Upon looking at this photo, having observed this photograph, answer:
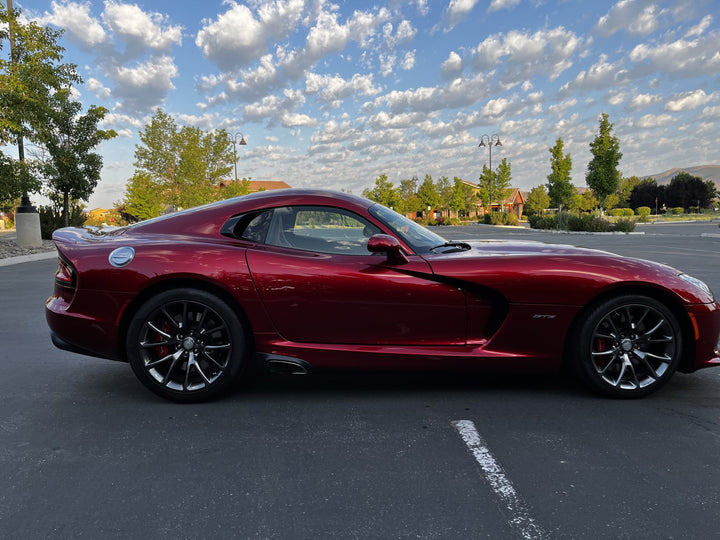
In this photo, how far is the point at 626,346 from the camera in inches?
139

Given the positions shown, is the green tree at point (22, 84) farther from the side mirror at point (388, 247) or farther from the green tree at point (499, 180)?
the green tree at point (499, 180)

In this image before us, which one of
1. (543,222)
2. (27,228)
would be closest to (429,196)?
(543,222)

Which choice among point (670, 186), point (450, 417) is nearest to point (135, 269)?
point (450, 417)

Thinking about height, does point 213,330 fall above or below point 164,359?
above

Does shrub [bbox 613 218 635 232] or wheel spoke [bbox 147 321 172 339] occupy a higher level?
shrub [bbox 613 218 635 232]

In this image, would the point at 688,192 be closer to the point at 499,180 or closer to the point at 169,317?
the point at 499,180

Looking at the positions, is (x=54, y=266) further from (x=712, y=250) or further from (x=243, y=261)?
(x=712, y=250)

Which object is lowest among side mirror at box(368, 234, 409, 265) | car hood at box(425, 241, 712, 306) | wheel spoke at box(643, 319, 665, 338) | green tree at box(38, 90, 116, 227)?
wheel spoke at box(643, 319, 665, 338)

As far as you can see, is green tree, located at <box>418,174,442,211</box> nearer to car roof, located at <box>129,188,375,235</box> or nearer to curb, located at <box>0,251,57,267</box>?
curb, located at <box>0,251,57,267</box>

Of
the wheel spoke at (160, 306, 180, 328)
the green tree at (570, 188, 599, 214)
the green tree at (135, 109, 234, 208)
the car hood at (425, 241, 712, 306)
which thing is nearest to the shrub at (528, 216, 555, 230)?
the green tree at (135, 109, 234, 208)

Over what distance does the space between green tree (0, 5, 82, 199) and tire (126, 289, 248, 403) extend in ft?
51.8

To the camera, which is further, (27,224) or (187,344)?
(27,224)

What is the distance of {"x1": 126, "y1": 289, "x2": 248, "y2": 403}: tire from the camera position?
11.6 ft

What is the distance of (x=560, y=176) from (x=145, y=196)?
35678mm
